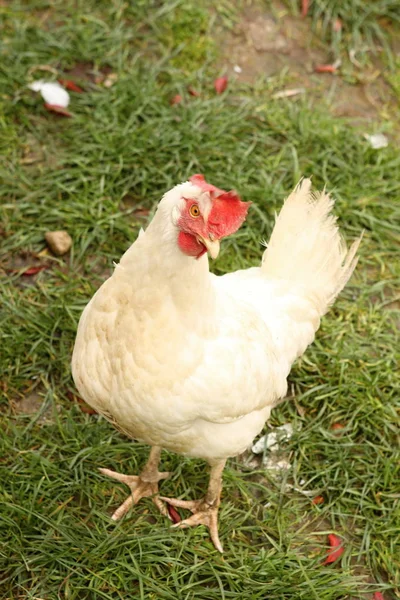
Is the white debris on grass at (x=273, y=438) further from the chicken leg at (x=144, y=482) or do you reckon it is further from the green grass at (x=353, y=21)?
the green grass at (x=353, y=21)

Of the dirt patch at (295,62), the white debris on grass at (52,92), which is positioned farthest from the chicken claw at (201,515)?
the dirt patch at (295,62)

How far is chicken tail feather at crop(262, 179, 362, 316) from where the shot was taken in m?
3.41

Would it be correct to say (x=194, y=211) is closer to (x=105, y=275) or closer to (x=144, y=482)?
(x=144, y=482)

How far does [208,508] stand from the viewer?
3.53 meters

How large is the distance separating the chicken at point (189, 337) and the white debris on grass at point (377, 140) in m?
Answer: 1.93

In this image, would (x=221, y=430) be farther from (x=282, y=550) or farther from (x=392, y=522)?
(x=392, y=522)

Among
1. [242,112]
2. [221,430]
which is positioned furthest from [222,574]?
[242,112]

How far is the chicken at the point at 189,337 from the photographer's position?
2.49m

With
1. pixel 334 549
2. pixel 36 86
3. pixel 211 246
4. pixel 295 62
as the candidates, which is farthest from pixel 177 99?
pixel 334 549

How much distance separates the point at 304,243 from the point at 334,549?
144cm

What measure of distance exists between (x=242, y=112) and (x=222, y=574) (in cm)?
306

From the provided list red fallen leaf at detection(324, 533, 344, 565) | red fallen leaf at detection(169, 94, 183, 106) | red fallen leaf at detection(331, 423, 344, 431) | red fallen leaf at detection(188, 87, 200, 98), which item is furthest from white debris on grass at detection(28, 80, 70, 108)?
red fallen leaf at detection(324, 533, 344, 565)

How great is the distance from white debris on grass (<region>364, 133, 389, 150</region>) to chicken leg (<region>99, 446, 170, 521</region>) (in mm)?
2722

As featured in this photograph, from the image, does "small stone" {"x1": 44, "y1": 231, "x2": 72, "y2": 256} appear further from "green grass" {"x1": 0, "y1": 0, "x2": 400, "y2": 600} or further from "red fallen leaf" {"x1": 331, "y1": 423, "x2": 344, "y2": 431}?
"red fallen leaf" {"x1": 331, "y1": 423, "x2": 344, "y2": 431}
